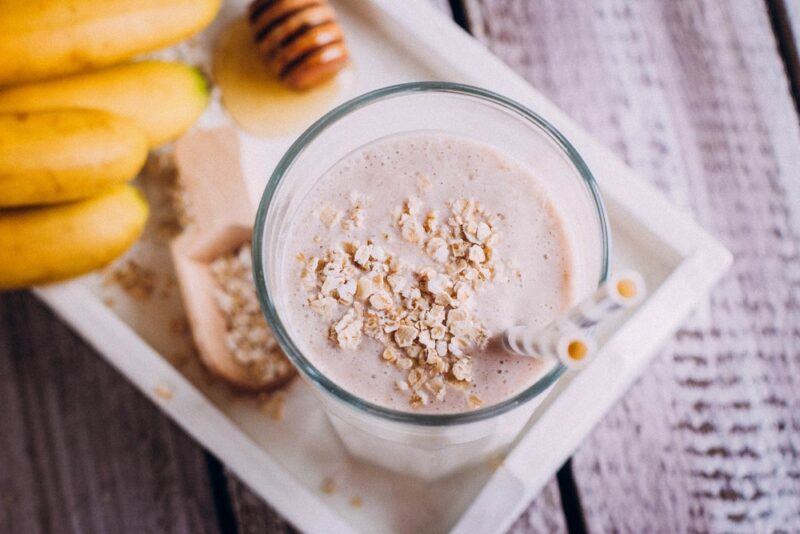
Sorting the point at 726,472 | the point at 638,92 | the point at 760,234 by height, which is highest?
the point at 638,92

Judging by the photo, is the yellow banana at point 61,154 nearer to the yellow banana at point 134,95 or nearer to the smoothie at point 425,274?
the yellow banana at point 134,95

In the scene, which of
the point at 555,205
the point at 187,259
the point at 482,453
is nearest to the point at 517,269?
the point at 555,205

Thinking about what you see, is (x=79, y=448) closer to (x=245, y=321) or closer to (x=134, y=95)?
(x=245, y=321)

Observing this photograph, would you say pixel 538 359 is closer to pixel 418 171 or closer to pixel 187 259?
pixel 418 171

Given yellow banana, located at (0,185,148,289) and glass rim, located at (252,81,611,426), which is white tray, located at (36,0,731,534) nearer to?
yellow banana, located at (0,185,148,289)

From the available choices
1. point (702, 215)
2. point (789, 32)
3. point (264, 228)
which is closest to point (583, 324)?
point (264, 228)
